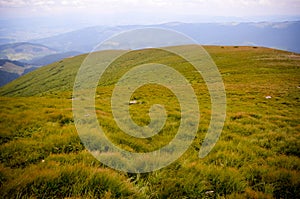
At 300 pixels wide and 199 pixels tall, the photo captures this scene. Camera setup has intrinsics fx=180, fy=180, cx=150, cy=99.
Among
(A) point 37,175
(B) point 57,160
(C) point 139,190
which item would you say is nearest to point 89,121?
(B) point 57,160

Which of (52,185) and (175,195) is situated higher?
(52,185)

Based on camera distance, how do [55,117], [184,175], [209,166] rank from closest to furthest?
[184,175] < [209,166] < [55,117]

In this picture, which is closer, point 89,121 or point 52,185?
point 52,185

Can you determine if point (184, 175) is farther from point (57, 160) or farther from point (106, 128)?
point (106, 128)

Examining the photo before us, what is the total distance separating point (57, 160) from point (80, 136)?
1355 mm

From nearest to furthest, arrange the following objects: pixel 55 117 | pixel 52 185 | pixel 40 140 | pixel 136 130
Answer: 1. pixel 52 185
2. pixel 40 140
3. pixel 136 130
4. pixel 55 117

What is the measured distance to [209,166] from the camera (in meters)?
4.62

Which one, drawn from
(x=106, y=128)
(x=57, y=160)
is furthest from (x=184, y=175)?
(x=106, y=128)

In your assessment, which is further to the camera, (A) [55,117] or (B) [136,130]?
(A) [55,117]

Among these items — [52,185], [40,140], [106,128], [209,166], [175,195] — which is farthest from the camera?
[106,128]

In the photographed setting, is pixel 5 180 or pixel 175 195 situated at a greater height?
pixel 5 180

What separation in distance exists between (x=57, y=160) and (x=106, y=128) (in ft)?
8.08

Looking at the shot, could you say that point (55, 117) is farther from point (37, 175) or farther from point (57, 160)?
point (37, 175)

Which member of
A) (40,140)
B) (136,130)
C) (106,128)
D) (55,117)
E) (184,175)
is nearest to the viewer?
(184,175)
